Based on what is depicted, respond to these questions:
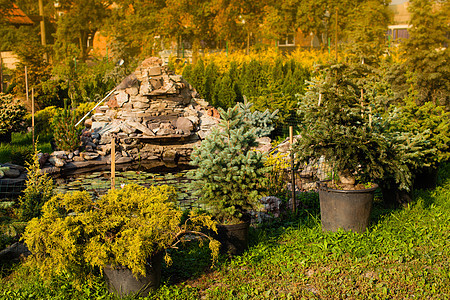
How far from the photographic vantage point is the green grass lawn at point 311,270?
3.70 metres

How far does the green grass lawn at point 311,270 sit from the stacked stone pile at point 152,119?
7325 millimetres

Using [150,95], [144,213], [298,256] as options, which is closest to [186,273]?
[144,213]

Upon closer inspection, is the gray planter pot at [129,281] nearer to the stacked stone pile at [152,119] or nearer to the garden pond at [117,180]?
the garden pond at [117,180]

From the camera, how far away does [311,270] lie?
13.7 ft

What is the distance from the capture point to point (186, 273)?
13.4ft

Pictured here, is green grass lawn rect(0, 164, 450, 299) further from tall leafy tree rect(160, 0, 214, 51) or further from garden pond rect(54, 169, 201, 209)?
tall leafy tree rect(160, 0, 214, 51)

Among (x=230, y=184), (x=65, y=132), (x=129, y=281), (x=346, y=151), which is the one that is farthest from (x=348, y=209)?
(x=65, y=132)

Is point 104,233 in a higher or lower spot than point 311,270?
higher

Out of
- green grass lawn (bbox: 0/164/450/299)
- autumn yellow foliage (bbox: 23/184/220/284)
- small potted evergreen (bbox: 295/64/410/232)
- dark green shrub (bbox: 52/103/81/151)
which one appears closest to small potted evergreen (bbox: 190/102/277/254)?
green grass lawn (bbox: 0/164/450/299)

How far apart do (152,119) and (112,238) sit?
9418 mm

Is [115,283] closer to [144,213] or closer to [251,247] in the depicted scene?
[144,213]

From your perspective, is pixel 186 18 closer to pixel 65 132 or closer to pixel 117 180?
pixel 65 132

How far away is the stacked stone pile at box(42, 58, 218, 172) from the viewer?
12039mm

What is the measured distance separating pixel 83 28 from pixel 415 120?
104 feet
